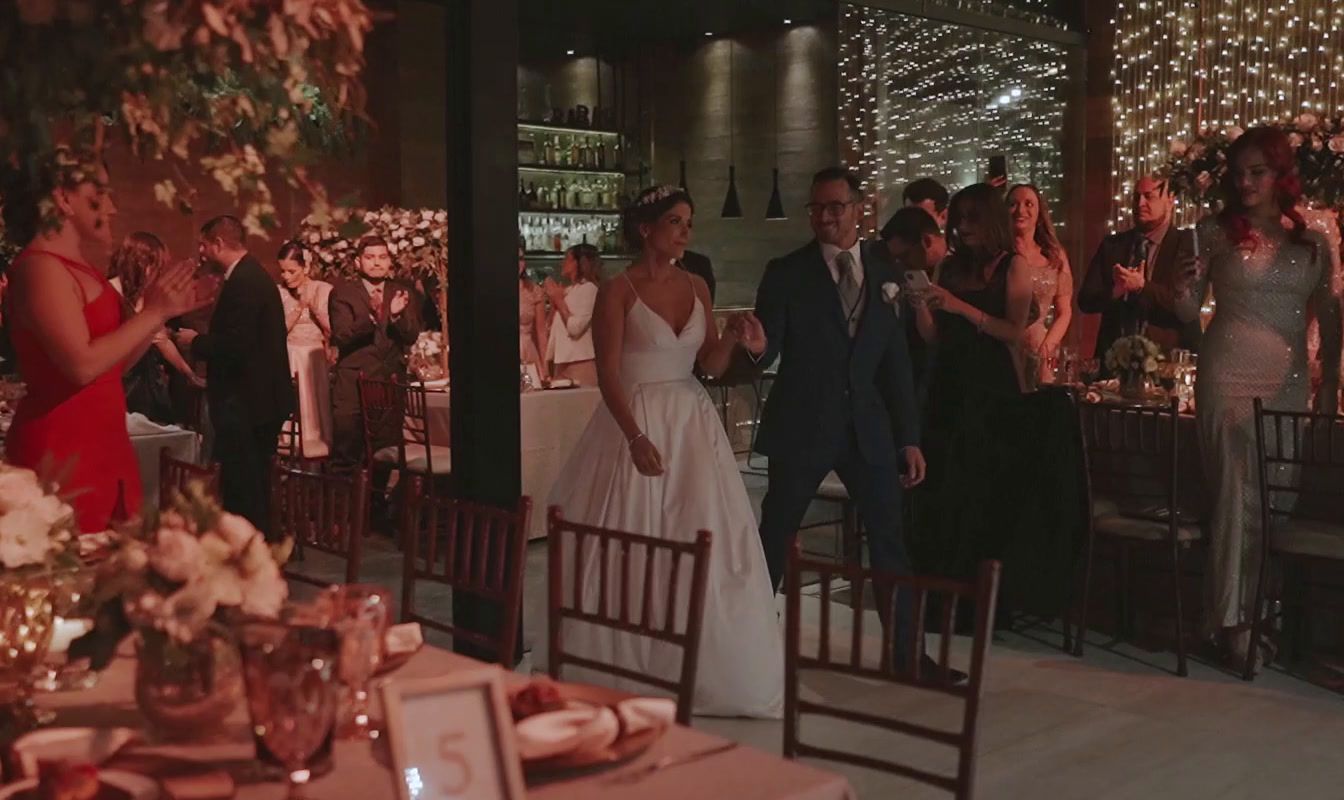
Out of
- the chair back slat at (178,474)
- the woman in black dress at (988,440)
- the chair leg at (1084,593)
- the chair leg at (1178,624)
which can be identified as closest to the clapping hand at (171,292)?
the chair back slat at (178,474)

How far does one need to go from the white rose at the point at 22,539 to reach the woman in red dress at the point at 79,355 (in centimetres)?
124

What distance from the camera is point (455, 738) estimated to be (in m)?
1.81

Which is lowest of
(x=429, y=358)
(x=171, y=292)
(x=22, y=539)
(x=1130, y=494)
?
(x=1130, y=494)

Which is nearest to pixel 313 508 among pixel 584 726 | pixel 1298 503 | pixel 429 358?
pixel 584 726

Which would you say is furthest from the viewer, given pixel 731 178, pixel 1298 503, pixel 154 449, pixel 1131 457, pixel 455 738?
pixel 731 178

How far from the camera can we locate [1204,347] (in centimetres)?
559

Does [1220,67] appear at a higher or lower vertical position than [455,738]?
higher

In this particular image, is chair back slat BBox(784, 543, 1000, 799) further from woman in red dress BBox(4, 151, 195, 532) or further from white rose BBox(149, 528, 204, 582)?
woman in red dress BBox(4, 151, 195, 532)

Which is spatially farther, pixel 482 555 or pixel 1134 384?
pixel 1134 384

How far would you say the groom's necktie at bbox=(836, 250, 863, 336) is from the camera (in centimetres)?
488

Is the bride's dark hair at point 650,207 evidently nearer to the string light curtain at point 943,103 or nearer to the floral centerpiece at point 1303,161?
the floral centerpiece at point 1303,161

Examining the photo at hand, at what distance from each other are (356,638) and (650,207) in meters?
2.92

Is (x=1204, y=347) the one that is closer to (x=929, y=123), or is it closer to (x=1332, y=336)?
(x=1332, y=336)

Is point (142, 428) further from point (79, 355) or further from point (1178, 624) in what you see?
point (1178, 624)
